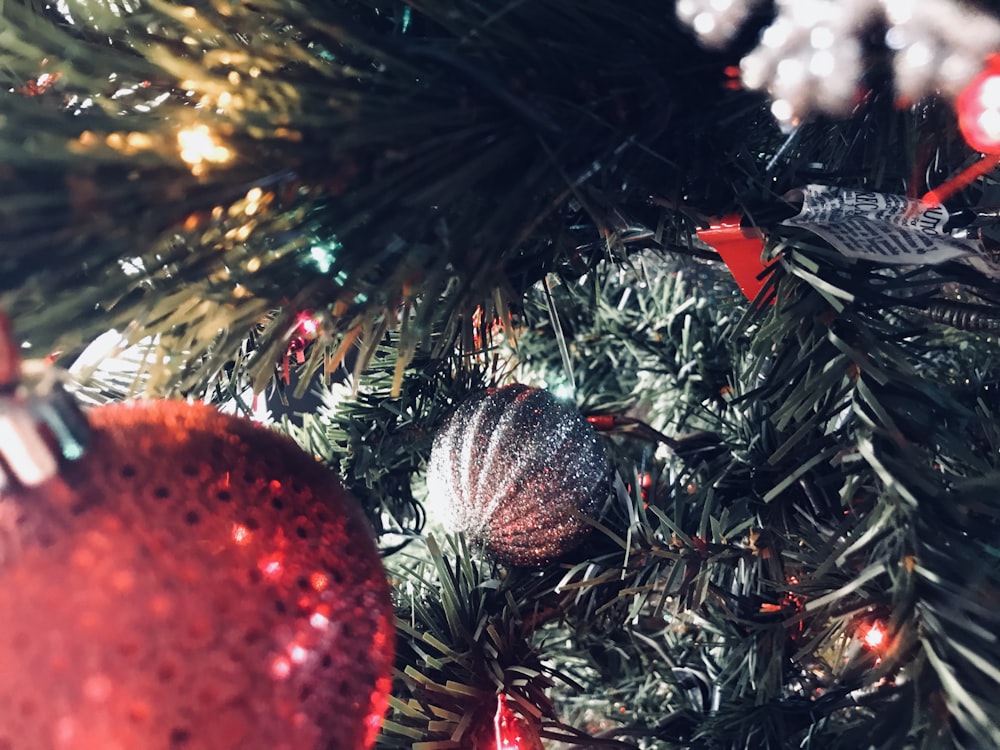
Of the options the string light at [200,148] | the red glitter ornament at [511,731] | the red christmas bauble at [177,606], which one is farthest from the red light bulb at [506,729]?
the string light at [200,148]

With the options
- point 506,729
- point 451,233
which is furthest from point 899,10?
point 506,729

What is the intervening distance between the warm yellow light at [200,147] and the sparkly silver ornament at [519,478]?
0.97 feet

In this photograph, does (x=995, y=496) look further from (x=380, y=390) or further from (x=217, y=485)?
(x=380, y=390)

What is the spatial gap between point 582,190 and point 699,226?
0.39 ft

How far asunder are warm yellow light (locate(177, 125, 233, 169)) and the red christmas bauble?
0.30 ft

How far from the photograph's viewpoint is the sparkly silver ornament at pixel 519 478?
1.57 feet

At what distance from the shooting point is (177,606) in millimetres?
219

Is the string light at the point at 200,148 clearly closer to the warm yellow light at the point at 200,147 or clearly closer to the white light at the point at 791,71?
the warm yellow light at the point at 200,147

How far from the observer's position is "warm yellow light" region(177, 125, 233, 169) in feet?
0.75

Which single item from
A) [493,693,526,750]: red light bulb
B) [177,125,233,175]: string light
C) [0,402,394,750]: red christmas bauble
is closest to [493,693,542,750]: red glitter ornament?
[493,693,526,750]: red light bulb

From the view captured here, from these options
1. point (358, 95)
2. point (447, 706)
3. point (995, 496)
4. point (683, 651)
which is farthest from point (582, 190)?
point (683, 651)

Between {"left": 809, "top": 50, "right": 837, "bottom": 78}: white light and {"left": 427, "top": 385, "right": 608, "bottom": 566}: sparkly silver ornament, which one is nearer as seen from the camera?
{"left": 809, "top": 50, "right": 837, "bottom": 78}: white light

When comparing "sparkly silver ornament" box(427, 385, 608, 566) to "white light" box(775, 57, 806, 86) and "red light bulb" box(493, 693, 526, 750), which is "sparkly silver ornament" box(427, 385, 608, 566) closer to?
"red light bulb" box(493, 693, 526, 750)

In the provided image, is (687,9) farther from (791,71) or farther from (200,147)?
(200,147)
